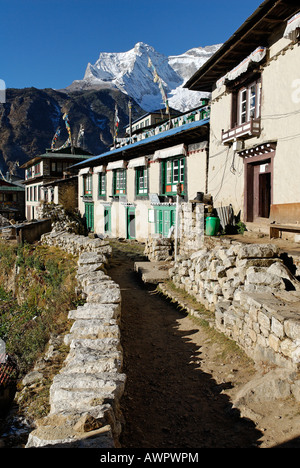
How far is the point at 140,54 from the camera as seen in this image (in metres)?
173

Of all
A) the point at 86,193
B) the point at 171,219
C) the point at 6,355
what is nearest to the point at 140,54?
the point at 86,193

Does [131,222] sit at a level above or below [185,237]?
above

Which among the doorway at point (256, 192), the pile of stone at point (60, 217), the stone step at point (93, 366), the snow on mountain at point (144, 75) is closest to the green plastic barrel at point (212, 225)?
the doorway at point (256, 192)

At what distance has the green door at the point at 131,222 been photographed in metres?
23.9

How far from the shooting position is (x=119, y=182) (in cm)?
2567

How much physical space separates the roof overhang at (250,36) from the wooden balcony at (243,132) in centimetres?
270

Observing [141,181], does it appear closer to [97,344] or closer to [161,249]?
[161,249]

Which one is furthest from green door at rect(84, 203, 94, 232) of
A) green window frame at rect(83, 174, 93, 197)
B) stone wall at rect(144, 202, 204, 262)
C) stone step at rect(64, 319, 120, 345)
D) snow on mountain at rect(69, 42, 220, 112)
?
snow on mountain at rect(69, 42, 220, 112)

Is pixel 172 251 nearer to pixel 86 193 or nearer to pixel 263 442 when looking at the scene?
pixel 263 442

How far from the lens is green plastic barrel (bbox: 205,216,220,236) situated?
13.1m

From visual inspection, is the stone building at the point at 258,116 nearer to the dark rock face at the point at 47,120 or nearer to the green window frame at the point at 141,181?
the green window frame at the point at 141,181

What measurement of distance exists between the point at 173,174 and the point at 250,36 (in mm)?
8640

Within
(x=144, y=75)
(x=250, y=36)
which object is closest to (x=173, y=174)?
(x=250, y=36)

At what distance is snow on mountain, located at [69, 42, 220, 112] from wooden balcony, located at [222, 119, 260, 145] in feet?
380
